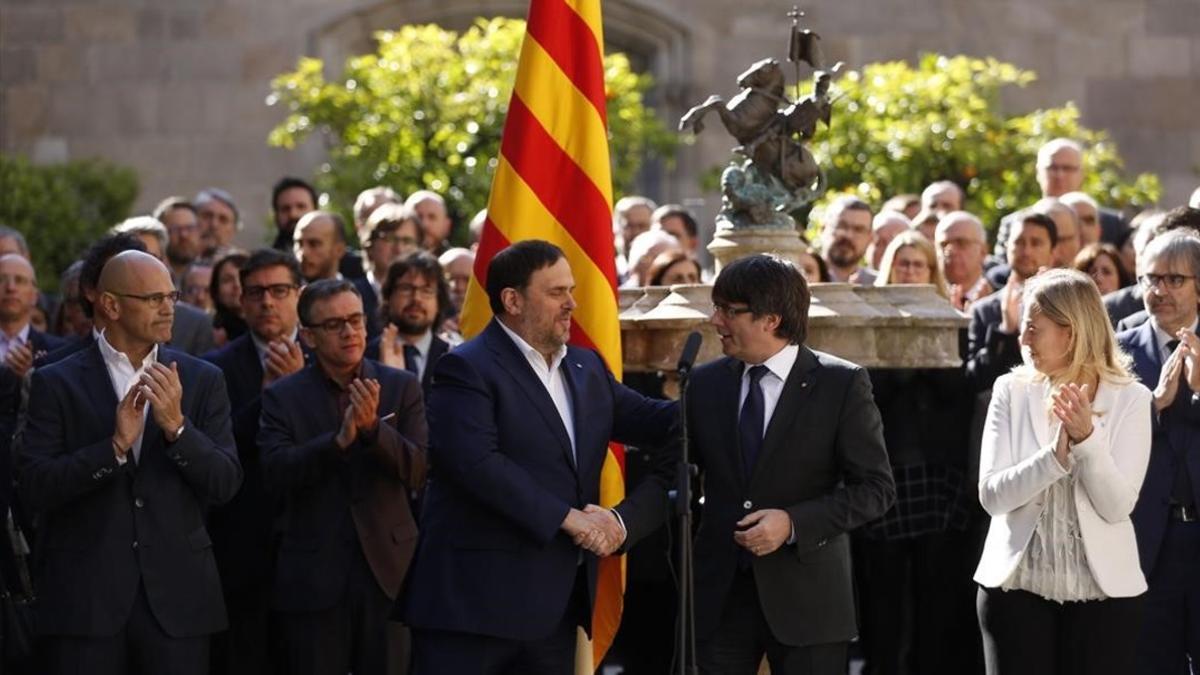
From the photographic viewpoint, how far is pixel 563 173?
10.0 meters

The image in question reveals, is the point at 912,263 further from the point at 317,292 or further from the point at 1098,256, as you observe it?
the point at 317,292

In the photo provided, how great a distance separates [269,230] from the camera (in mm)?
19016

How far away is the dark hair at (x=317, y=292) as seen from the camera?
9820 millimetres

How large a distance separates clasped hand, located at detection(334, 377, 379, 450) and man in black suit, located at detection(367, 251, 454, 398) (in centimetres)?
144

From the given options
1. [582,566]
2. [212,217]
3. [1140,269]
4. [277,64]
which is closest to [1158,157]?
[277,64]

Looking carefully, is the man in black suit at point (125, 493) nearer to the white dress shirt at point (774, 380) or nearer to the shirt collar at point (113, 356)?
the shirt collar at point (113, 356)

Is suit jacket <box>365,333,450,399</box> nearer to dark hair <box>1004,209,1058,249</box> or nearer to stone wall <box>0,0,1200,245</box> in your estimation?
dark hair <box>1004,209,1058,249</box>

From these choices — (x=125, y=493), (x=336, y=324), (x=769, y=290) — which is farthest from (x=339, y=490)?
(x=769, y=290)

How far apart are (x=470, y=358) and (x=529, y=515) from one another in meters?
0.62

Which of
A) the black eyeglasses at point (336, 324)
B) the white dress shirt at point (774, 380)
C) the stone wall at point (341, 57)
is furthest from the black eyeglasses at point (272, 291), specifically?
the stone wall at point (341, 57)

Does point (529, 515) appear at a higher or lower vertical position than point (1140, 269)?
lower

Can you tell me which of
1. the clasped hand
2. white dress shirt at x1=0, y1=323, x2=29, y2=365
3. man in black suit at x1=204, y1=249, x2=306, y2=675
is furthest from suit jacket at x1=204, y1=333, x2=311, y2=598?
white dress shirt at x1=0, y1=323, x2=29, y2=365

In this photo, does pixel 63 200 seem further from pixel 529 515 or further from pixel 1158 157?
pixel 529 515

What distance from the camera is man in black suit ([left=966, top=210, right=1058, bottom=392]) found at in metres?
11.3
